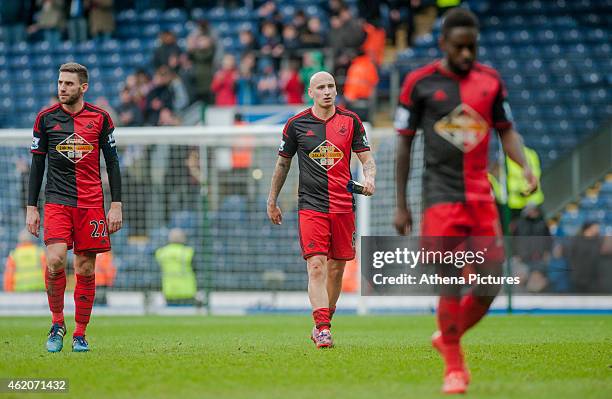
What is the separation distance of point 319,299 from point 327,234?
2.00ft

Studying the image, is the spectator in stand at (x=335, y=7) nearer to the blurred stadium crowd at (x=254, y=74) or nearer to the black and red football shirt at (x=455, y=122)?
the blurred stadium crowd at (x=254, y=74)

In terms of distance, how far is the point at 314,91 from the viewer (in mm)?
10148

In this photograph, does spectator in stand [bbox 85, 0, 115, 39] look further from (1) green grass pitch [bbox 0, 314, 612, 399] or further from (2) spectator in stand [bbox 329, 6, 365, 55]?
(1) green grass pitch [bbox 0, 314, 612, 399]

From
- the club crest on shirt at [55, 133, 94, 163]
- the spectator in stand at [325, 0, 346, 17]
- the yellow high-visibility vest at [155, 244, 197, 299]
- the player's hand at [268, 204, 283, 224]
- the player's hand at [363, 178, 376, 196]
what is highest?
the spectator in stand at [325, 0, 346, 17]

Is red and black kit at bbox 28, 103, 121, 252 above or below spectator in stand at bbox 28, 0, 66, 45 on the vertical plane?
below

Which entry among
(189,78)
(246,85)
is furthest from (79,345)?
(189,78)

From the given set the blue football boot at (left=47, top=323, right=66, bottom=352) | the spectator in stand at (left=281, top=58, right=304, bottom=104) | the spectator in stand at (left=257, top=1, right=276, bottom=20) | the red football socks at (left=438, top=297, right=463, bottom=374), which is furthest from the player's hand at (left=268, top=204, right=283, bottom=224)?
the spectator in stand at (left=257, top=1, right=276, bottom=20)

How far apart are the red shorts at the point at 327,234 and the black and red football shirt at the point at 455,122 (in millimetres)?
3061

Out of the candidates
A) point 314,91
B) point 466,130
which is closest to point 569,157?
point 314,91

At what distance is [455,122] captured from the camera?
6871 mm

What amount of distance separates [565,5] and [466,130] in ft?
65.3

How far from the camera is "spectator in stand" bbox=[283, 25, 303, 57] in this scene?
23422 mm

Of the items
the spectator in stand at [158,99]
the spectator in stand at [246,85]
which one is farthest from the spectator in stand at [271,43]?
the spectator in stand at [158,99]

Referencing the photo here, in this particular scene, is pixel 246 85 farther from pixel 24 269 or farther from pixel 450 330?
pixel 450 330
